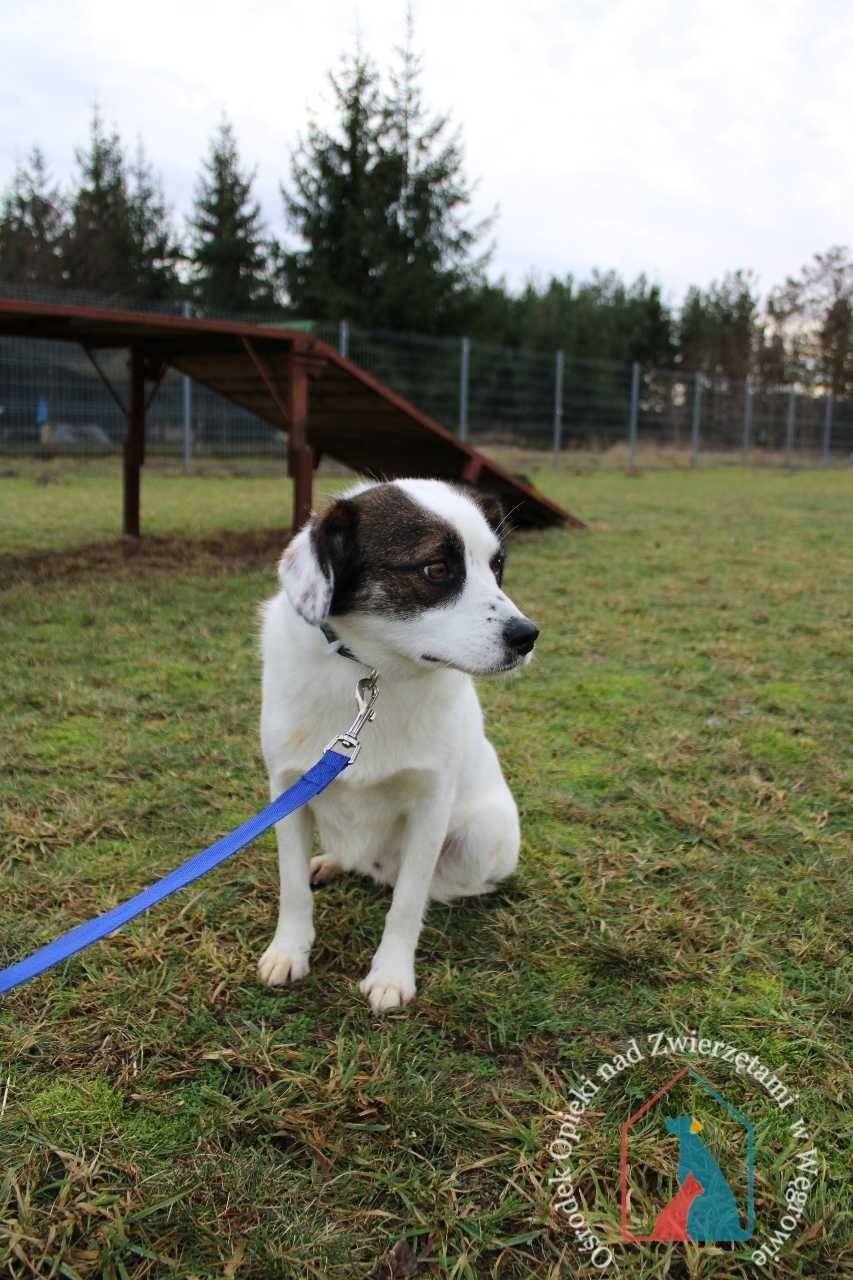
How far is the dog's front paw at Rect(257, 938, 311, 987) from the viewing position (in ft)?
6.63

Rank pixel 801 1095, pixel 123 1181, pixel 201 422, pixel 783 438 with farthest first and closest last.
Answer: pixel 783 438, pixel 201 422, pixel 801 1095, pixel 123 1181

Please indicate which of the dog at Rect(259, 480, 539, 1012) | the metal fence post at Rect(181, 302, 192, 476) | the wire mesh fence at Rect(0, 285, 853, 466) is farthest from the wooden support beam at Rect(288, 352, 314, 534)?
the metal fence post at Rect(181, 302, 192, 476)

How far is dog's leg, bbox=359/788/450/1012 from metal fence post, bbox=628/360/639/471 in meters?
20.4

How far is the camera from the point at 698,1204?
4.78 feet

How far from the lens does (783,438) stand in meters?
26.5

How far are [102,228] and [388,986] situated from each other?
2760 centimetres

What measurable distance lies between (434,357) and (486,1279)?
17.4 meters

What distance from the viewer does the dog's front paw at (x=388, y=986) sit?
1944mm

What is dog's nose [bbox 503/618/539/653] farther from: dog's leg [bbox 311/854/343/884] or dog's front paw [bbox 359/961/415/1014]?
dog's leg [bbox 311/854/343/884]

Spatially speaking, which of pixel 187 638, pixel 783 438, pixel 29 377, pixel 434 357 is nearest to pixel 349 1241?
pixel 187 638

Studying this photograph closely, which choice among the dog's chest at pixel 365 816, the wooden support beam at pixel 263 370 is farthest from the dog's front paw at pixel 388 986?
the wooden support beam at pixel 263 370

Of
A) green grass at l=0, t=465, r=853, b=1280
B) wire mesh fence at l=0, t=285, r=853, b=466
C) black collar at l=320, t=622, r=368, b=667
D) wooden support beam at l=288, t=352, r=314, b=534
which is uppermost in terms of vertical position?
wire mesh fence at l=0, t=285, r=853, b=466

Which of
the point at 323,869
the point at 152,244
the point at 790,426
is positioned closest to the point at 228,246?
the point at 152,244

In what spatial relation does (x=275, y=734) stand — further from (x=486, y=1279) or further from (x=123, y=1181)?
(x=486, y=1279)
